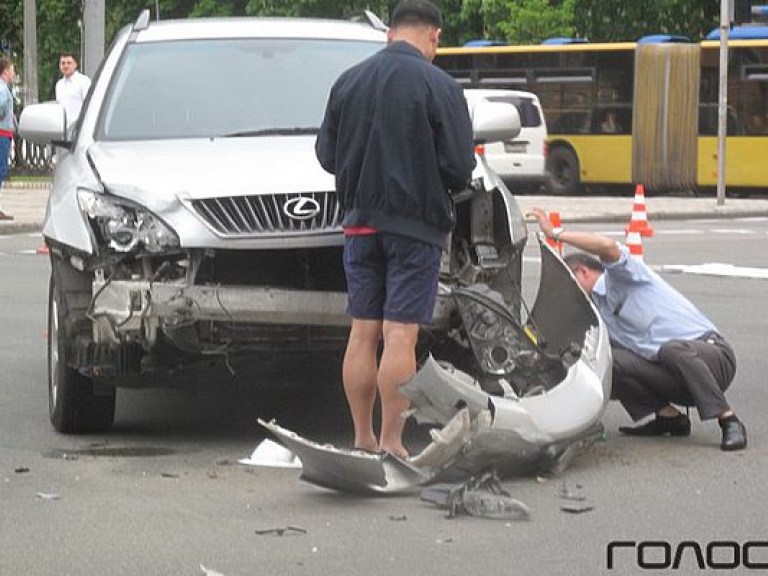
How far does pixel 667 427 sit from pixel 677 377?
0.38m

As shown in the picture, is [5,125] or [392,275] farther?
[5,125]

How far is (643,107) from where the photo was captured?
3644 cm

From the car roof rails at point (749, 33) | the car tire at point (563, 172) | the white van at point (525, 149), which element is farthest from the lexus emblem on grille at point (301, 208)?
the car tire at point (563, 172)

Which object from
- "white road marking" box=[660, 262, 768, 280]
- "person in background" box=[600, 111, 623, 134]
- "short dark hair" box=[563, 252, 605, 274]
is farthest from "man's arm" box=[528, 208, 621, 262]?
"person in background" box=[600, 111, 623, 134]

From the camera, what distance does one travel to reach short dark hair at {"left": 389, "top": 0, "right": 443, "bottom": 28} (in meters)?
7.86

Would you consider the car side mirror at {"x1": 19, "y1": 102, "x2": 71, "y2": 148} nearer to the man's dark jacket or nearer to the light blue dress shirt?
the man's dark jacket

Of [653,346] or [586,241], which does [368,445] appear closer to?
[586,241]

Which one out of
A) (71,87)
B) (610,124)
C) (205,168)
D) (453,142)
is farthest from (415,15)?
(610,124)

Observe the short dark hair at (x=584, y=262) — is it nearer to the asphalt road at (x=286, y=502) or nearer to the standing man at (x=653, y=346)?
the standing man at (x=653, y=346)

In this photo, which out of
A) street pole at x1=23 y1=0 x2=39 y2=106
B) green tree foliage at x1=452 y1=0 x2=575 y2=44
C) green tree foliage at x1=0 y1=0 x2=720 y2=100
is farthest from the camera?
green tree foliage at x1=0 y1=0 x2=720 y2=100

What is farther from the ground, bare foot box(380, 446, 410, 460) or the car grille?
the car grille

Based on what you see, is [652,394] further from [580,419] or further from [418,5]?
[418,5]

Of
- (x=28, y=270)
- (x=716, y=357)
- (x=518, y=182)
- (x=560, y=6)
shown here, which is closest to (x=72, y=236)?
(x=716, y=357)

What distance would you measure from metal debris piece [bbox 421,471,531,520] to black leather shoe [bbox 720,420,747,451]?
1.51m
